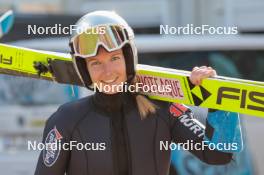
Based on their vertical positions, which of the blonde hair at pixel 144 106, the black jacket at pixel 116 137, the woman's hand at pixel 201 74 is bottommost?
the black jacket at pixel 116 137

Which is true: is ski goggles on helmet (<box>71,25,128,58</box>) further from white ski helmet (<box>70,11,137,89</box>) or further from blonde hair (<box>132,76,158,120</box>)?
blonde hair (<box>132,76,158,120</box>)

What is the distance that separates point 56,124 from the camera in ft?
9.13

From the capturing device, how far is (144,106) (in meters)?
2.79

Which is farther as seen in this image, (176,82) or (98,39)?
(176,82)

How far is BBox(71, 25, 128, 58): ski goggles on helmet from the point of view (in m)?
2.66

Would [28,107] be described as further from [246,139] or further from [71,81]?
[71,81]

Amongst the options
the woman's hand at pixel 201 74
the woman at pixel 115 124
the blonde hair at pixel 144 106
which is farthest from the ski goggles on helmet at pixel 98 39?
the woman's hand at pixel 201 74

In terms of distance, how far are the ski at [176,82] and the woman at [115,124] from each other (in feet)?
0.13

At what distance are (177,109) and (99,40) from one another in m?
0.41

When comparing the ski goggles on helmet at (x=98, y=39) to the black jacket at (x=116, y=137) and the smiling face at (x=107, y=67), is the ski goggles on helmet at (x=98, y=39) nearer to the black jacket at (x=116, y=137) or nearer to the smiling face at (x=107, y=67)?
the smiling face at (x=107, y=67)

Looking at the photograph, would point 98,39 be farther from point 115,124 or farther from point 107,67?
point 115,124

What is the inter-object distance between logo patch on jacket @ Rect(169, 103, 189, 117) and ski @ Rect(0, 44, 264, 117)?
20 mm

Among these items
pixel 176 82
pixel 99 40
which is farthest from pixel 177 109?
pixel 99 40

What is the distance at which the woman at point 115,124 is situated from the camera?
2693 millimetres
